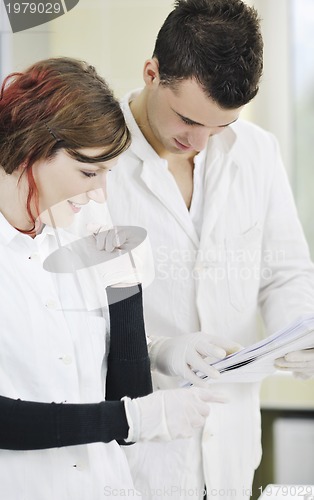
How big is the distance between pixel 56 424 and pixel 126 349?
A: 0.68 ft

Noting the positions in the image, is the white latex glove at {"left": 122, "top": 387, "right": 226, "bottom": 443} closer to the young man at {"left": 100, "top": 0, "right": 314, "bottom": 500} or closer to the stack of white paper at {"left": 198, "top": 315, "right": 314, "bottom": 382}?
the stack of white paper at {"left": 198, "top": 315, "right": 314, "bottom": 382}

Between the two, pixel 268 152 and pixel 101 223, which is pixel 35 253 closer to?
pixel 101 223

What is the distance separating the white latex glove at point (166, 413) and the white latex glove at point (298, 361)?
0.15 meters

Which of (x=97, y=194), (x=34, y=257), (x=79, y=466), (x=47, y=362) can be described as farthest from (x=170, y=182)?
(x=79, y=466)

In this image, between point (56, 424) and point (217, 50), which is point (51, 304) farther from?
point (217, 50)

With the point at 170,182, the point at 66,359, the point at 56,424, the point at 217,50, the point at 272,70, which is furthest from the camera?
the point at 272,70

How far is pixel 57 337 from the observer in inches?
48.1

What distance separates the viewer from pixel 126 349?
49.9 inches

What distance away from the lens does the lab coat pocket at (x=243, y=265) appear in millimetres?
1548

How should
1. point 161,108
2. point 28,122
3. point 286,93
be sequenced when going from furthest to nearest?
1. point 286,93
2. point 161,108
3. point 28,122

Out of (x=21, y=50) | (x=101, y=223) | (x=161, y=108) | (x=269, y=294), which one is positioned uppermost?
(x=21, y=50)

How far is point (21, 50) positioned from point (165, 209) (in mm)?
439

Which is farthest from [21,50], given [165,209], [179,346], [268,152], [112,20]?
[179,346]

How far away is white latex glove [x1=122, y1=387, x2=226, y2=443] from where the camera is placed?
3.79 feet
